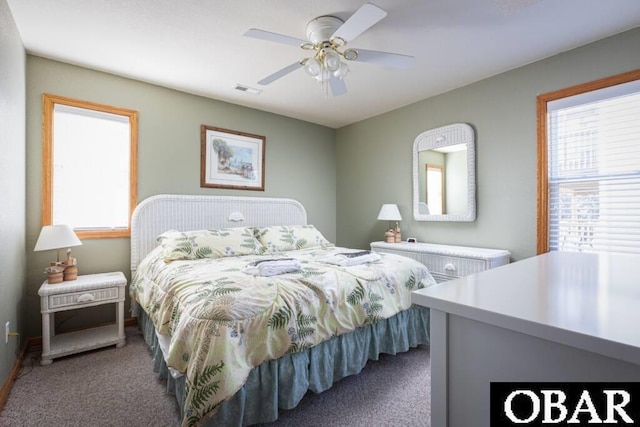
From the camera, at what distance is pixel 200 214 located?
11.7ft

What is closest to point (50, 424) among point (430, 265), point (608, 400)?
point (608, 400)

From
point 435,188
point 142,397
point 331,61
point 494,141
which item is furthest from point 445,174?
point 142,397

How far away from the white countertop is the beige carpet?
1.21 meters

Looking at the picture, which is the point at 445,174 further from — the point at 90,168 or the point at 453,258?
the point at 90,168

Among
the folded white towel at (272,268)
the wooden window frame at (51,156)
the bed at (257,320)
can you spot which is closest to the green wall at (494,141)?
the bed at (257,320)

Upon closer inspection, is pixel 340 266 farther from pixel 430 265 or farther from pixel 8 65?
pixel 8 65

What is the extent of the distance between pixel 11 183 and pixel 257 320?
6.83 feet

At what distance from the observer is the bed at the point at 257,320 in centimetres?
144

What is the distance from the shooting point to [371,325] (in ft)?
7.07

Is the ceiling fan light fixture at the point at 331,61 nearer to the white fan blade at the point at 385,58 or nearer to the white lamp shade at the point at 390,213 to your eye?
the white fan blade at the point at 385,58

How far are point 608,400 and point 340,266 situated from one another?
186 cm

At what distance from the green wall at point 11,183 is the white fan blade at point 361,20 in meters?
2.13

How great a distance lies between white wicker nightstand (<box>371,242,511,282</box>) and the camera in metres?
2.89

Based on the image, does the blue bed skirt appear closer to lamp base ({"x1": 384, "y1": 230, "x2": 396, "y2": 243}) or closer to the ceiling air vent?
lamp base ({"x1": 384, "y1": 230, "x2": 396, "y2": 243})
